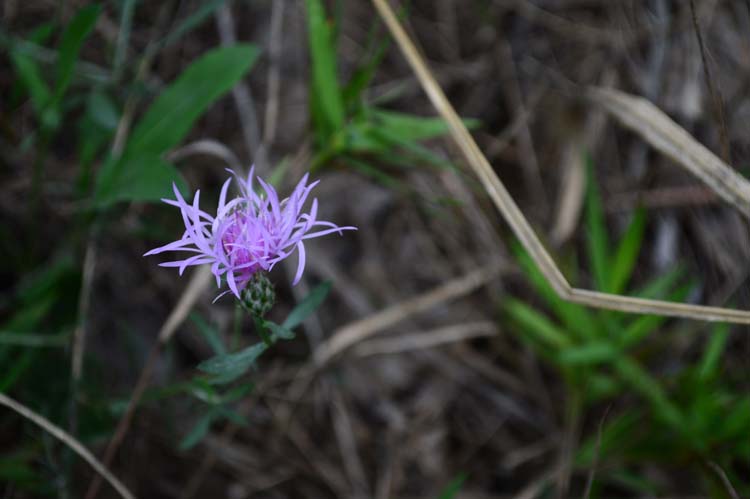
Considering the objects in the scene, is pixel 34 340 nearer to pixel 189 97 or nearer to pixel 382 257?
pixel 189 97

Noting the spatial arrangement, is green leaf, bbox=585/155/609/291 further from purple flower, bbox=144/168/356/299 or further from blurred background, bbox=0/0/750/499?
purple flower, bbox=144/168/356/299

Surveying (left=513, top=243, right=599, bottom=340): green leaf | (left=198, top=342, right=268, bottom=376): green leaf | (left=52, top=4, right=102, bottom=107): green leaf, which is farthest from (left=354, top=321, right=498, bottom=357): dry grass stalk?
(left=52, top=4, right=102, bottom=107): green leaf

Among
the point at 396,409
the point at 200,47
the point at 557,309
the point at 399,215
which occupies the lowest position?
the point at 396,409

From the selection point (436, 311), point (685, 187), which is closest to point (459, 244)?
point (436, 311)

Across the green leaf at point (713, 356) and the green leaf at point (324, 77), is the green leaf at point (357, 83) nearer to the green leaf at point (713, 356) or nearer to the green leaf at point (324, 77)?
the green leaf at point (324, 77)

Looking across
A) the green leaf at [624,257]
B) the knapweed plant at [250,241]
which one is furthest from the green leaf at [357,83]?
the green leaf at [624,257]

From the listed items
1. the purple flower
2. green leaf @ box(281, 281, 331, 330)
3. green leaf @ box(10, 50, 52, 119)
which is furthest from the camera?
green leaf @ box(10, 50, 52, 119)

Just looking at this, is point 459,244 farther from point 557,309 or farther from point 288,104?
point 288,104
